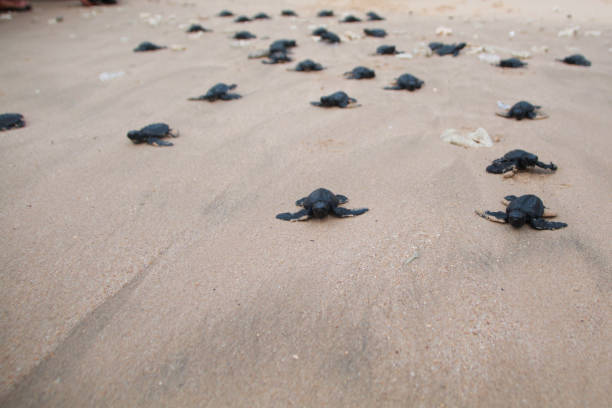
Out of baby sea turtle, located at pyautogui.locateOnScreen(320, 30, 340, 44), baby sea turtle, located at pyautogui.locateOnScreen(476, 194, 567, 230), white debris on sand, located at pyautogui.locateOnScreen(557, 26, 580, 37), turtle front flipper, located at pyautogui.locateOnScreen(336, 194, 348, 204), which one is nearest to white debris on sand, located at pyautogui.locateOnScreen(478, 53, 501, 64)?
baby sea turtle, located at pyautogui.locateOnScreen(320, 30, 340, 44)

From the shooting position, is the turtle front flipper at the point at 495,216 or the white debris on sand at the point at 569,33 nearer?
the turtle front flipper at the point at 495,216

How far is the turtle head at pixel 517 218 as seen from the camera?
1804 mm

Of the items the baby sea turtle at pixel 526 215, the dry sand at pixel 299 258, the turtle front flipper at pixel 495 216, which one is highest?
the baby sea turtle at pixel 526 215

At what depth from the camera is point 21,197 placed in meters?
2.28

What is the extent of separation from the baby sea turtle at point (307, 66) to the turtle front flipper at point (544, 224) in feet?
11.2

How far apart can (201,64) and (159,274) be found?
4061 mm

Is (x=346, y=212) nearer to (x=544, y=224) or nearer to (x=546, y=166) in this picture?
(x=544, y=224)

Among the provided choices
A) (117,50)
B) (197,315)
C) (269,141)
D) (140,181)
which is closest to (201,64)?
(117,50)

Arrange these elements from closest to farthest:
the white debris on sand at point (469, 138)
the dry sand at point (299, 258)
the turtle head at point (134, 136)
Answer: the dry sand at point (299, 258)
the white debris on sand at point (469, 138)
the turtle head at point (134, 136)

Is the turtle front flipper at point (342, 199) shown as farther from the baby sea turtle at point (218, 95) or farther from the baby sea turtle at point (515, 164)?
the baby sea turtle at point (218, 95)

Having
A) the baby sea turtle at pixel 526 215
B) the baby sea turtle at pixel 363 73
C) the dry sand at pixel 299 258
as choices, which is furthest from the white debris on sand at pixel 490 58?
the baby sea turtle at pixel 526 215

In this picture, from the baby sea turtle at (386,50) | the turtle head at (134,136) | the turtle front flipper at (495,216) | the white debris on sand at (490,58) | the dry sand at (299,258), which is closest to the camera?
the dry sand at (299,258)

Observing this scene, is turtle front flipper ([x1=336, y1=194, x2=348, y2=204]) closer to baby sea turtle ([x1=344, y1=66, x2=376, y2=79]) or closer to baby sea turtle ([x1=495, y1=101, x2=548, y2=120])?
baby sea turtle ([x1=495, y1=101, x2=548, y2=120])

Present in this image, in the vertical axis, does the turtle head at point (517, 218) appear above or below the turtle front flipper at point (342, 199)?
above
